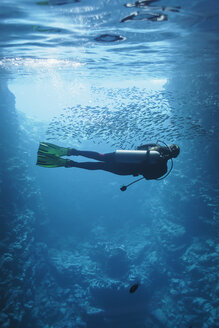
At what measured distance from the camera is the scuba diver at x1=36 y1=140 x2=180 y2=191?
4848mm

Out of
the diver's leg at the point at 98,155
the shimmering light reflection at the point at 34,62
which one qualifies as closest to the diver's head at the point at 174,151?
the diver's leg at the point at 98,155

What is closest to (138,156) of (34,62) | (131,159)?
(131,159)

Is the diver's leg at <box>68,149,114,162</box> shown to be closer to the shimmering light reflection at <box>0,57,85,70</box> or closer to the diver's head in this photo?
the diver's head

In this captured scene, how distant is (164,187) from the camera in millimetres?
22359

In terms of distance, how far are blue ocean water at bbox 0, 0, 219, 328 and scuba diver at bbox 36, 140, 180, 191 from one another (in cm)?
480

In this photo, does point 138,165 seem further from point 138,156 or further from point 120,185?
point 120,185

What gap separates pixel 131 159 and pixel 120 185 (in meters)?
1.57

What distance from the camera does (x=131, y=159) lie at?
489 centimetres

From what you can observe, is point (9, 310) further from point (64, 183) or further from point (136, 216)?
point (64, 183)

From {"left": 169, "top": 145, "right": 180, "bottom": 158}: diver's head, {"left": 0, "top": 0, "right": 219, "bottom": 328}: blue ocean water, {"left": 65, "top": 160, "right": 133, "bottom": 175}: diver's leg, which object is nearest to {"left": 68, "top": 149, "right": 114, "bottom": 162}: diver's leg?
{"left": 65, "top": 160, "right": 133, "bottom": 175}: diver's leg

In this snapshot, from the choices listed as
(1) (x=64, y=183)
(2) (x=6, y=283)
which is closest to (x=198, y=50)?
(2) (x=6, y=283)

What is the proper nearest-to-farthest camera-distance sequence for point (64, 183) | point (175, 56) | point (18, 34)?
point (18, 34), point (175, 56), point (64, 183)

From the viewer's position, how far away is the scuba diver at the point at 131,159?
191 inches

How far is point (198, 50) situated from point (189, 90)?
341 inches
